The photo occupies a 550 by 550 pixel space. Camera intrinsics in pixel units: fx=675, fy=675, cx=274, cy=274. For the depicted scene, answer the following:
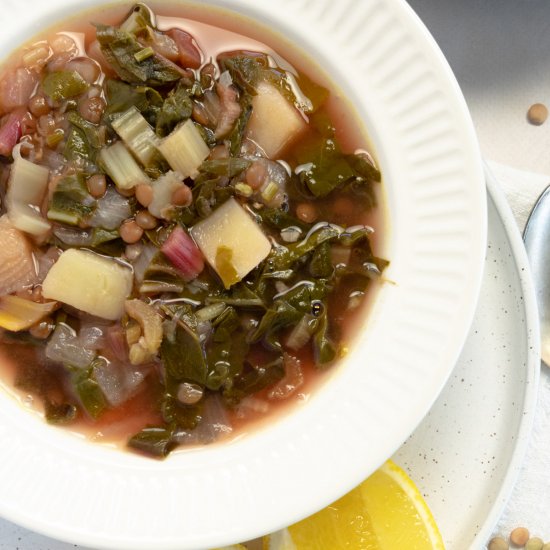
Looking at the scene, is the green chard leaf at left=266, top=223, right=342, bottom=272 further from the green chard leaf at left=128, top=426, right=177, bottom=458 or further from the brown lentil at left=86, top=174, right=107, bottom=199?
the green chard leaf at left=128, top=426, right=177, bottom=458

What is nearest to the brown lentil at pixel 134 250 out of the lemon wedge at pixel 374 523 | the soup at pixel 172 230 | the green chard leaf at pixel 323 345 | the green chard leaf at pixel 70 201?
the soup at pixel 172 230

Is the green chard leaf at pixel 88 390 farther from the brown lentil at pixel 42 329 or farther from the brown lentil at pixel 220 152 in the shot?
the brown lentil at pixel 220 152

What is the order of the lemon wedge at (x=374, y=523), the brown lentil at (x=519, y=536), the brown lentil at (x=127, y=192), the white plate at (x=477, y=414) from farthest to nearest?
the brown lentil at (x=519, y=536), the white plate at (x=477, y=414), the lemon wedge at (x=374, y=523), the brown lentil at (x=127, y=192)

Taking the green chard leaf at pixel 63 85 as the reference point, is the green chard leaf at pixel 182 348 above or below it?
below

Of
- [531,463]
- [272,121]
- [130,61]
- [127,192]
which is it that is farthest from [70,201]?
[531,463]

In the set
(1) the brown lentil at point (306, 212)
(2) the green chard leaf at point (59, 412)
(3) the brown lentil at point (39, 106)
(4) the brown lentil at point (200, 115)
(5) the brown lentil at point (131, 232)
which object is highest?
(4) the brown lentil at point (200, 115)
